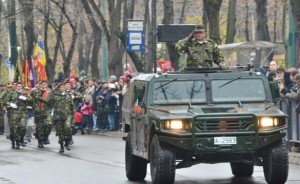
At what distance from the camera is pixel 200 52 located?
17.5m

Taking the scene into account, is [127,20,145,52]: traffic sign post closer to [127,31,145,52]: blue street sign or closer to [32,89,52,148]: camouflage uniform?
[127,31,145,52]: blue street sign

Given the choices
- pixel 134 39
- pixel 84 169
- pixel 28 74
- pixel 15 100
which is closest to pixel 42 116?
pixel 15 100

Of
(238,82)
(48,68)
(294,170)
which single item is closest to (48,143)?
(294,170)

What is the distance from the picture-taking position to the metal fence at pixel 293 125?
21173 mm

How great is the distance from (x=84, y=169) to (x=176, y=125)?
5272 millimetres

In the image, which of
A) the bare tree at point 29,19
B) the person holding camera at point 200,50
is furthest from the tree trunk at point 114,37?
the person holding camera at point 200,50

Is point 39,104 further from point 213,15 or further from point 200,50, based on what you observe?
point 200,50

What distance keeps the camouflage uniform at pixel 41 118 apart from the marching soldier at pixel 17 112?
0.44 m

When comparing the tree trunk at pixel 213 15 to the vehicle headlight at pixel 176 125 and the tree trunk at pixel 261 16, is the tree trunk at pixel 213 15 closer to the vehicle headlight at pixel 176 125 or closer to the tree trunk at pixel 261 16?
the tree trunk at pixel 261 16

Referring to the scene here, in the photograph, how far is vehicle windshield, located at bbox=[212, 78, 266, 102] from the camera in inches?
642

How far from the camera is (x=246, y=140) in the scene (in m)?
15.3

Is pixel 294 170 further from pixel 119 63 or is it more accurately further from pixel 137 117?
pixel 119 63

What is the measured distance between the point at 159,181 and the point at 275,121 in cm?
177

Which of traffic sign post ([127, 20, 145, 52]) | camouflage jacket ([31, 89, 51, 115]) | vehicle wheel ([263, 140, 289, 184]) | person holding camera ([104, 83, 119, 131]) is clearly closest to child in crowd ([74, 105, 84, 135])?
person holding camera ([104, 83, 119, 131])
